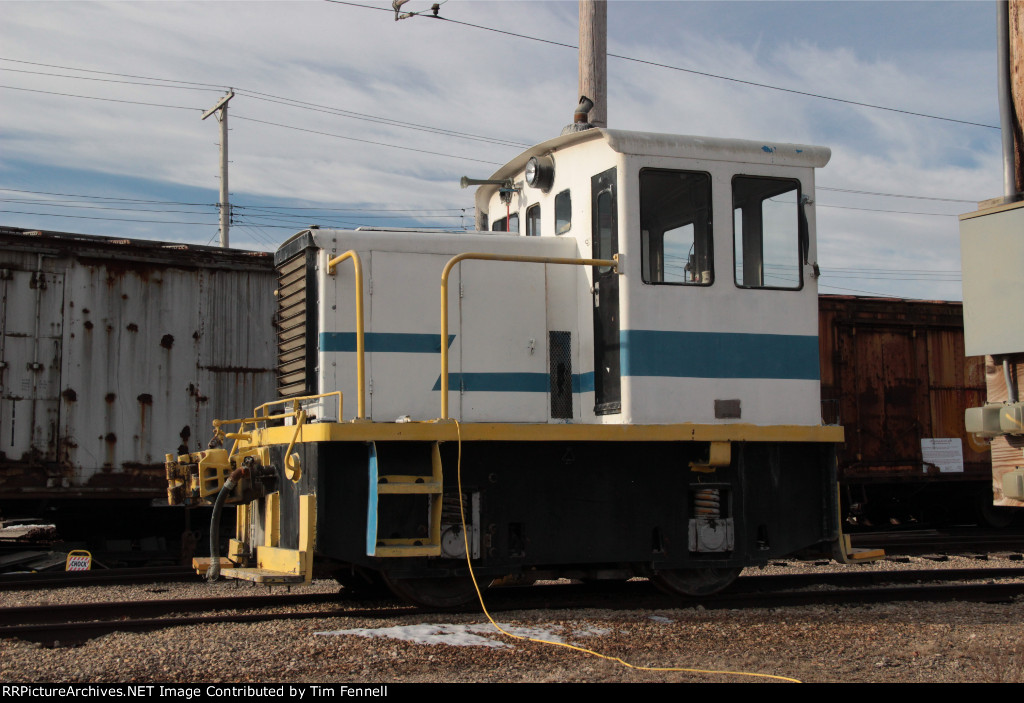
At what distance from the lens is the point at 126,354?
10.6m

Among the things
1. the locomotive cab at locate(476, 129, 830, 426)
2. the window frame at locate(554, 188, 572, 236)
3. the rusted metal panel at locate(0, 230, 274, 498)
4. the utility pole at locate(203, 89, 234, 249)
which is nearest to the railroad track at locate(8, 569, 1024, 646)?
the locomotive cab at locate(476, 129, 830, 426)

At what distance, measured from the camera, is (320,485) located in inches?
238

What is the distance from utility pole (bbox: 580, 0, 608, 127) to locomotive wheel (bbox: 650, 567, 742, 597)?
527 cm

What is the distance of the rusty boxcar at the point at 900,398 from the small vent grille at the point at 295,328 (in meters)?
8.68

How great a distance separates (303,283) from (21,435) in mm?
4996

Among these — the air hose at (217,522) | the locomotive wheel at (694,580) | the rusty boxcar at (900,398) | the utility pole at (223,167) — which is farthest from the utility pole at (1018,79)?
the utility pole at (223,167)

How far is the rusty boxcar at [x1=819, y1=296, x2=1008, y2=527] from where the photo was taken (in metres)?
13.6

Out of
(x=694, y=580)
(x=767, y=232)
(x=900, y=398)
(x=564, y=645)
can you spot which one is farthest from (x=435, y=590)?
(x=900, y=398)

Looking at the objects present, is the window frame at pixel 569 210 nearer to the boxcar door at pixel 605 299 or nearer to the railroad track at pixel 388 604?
the boxcar door at pixel 605 299

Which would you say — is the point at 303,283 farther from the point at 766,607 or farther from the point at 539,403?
the point at 766,607

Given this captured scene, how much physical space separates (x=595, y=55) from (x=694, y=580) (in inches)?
239

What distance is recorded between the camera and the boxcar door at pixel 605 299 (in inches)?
265
